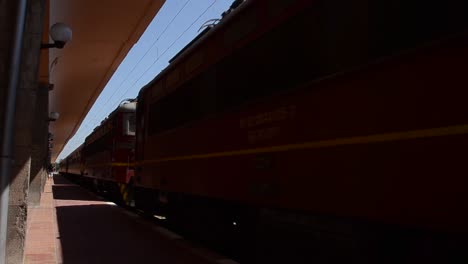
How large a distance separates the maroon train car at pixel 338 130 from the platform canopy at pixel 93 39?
6.83 m

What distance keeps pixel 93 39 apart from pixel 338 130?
1312 centimetres

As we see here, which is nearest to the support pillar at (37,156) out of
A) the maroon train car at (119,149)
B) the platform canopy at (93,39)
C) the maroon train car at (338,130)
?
the platform canopy at (93,39)

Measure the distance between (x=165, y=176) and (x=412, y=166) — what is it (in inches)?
230

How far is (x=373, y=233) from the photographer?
11.4ft

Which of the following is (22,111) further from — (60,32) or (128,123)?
(128,123)

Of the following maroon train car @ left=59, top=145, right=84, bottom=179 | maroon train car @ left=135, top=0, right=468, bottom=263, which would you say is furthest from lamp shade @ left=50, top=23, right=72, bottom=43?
maroon train car @ left=59, top=145, right=84, bottom=179

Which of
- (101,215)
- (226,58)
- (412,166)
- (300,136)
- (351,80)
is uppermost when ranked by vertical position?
(226,58)

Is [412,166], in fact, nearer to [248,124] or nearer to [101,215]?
[248,124]

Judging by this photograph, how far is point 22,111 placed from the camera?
541cm

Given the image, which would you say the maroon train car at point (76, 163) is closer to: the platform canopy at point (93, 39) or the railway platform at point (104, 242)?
the platform canopy at point (93, 39)

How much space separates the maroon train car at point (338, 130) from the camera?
9.04 feet

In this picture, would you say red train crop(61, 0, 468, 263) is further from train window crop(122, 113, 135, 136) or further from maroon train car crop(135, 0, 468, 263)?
train window crop(122, 113, 135, 136)

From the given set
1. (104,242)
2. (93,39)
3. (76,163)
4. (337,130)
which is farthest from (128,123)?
(76,163)

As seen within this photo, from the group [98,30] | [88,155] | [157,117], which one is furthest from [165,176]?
[88,155]
